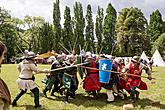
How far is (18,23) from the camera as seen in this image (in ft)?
252

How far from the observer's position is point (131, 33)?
57.2m

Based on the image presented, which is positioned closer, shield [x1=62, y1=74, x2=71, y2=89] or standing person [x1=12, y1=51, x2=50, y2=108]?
standing person [x1=12, y1=51, x2=50, y2=108]

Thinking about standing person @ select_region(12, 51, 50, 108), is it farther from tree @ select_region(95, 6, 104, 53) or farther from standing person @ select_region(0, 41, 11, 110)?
tree @ select_region(95, 6, 104, 53)

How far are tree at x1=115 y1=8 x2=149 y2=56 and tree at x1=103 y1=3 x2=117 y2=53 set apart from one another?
15.5 feet

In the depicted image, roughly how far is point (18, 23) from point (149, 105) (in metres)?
69.5

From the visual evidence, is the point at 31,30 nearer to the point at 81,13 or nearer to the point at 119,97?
the point at 81,13

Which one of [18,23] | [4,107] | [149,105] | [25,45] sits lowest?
[149,105]

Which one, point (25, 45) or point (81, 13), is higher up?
point (81, 13)

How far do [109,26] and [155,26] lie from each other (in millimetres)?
9763

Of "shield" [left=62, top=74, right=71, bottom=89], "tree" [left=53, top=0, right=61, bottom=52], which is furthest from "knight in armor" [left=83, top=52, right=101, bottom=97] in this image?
"tree" [left=53, top=0, right=61, bottom=52]

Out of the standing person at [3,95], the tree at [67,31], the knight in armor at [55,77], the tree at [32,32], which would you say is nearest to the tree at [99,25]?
the tree at [67,31]

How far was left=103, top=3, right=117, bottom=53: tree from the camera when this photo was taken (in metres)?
64.8

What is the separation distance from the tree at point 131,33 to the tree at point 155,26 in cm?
726

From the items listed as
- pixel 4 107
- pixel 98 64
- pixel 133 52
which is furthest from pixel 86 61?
pixel 133 52
